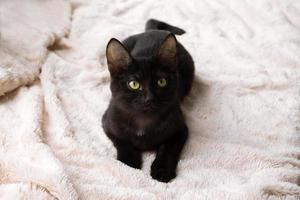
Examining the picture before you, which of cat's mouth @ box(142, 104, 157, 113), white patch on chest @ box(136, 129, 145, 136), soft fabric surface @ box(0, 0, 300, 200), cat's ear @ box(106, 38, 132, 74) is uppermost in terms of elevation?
cat's ear @ box(106, 38, 132, 74)

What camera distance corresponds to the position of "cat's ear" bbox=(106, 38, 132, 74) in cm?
125

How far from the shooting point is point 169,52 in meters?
1.30

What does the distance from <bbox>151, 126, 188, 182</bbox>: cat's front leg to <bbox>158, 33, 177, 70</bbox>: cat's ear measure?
0.83 ft

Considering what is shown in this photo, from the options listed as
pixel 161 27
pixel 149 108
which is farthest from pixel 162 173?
pixel 161 27

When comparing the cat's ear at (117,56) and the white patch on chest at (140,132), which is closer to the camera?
the cat's ear at (117,56)

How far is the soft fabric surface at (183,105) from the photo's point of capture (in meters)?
1.21

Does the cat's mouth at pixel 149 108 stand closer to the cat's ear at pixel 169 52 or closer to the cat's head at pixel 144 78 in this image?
the cat's head at pixel 144 78

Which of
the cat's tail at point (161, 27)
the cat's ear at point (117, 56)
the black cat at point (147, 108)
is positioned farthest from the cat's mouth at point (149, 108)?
the cat's tail at point (161, 27)

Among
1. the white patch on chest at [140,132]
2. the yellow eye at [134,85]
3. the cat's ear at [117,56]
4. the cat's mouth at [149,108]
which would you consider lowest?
the white patch on chest at [140,132]

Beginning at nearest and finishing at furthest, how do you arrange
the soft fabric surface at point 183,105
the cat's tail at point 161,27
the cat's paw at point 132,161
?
the soft fabric surface at point 183,105 → the cat's paw at point 132,161 → the cat's tail at point 161,27

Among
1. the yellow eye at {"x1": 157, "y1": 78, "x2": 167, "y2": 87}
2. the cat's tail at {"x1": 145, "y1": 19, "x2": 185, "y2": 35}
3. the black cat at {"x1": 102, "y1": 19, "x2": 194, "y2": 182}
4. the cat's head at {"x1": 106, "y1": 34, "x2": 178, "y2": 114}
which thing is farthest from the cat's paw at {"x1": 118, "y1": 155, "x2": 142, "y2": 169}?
the cat's tail at {"x1": 145, "y1": 19, "x2": 185, "y2": 35}

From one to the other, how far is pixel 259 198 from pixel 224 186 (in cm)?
12

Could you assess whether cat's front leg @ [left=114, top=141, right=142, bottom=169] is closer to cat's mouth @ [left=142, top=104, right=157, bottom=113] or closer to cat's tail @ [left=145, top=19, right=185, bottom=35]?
cat's mouth @ [left=142, top=104, right=157, bottom=113]

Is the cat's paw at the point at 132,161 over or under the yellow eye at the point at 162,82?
under
